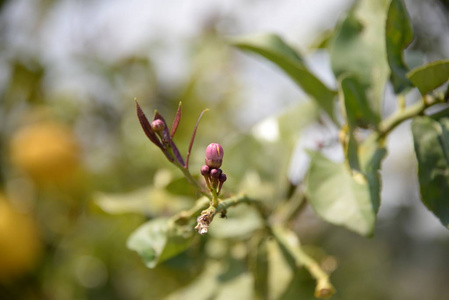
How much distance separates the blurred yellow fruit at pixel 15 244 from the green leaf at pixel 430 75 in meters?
0.68

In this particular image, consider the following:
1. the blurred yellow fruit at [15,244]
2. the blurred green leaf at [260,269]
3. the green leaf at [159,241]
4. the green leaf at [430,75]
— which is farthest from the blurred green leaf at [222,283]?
the blurred yellow fruit at [15,244]

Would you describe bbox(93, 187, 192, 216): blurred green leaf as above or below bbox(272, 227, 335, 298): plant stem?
above

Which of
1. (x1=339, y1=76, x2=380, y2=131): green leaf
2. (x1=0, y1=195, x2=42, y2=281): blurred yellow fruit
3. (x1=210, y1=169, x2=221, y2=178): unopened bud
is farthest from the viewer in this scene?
(x1=0, y1=195, x2=42, y2=281): blurred yellow fruit

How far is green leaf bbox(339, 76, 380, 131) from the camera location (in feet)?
1.24

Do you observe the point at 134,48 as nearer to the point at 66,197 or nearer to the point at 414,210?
the point at 66,197

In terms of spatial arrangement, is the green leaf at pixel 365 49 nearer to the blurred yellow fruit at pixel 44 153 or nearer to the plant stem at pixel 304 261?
the plant stem at pixel 304 261

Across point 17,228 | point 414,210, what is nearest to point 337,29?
point 17,228

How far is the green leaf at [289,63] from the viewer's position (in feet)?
1.36

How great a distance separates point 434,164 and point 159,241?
0.19 m

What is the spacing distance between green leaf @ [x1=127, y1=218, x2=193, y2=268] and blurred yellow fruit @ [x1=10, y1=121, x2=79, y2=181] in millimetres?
616

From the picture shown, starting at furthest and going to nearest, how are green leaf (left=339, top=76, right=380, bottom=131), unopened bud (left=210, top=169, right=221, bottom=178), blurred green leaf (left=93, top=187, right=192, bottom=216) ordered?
1. blurred green leaf (left=93, top=187, right=192, bottom=216)
2. green leaf (left=339, top=76, right=380, bottom=131)
3. unopened bud (left=210, top=169, right=221, bottom=178)

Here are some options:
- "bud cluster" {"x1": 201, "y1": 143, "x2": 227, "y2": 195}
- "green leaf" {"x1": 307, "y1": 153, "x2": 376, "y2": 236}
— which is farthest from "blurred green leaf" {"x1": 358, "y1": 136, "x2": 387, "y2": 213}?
"bud cluster" {"x1": 201, "y1": 143, "x2": 227, "y2": 195}

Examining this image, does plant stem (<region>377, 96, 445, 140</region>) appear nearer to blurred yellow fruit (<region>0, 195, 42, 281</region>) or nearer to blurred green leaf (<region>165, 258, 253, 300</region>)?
blurred green leaf (<region>165, 258, 253, 300</region>)

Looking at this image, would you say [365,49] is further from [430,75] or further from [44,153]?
[44,153]
